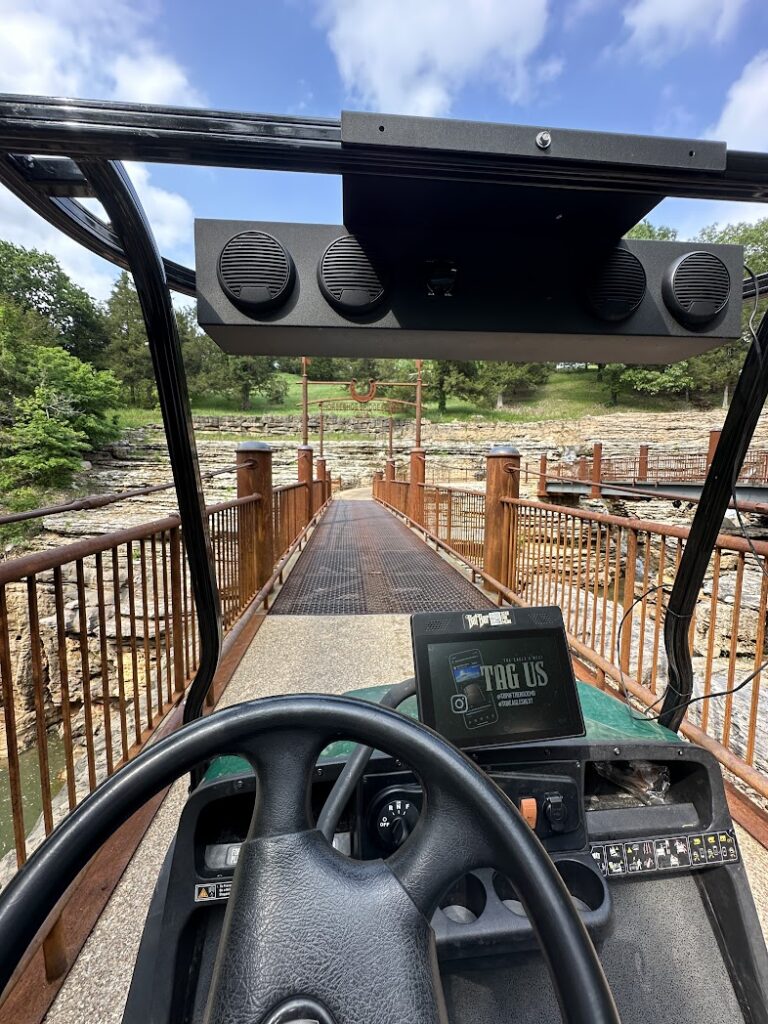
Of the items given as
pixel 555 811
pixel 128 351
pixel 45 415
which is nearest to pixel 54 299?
pixel 128 351

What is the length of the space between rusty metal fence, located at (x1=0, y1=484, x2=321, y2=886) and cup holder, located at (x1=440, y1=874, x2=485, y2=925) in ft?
3.84

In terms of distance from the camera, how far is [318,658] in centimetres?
351

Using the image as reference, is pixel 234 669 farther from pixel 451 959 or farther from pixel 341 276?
pixel 341 276

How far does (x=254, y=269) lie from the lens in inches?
47.2

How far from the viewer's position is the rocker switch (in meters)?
1.15

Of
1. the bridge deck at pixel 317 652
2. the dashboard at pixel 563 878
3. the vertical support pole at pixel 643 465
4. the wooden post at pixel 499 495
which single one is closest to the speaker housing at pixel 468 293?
the dashboard at pixel 563 878

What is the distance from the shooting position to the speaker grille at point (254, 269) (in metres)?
1.20

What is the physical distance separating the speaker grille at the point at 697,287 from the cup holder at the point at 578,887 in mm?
1442

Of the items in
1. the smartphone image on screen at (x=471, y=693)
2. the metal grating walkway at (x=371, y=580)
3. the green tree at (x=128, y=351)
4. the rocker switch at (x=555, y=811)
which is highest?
the green tree at (x=128, y=351)

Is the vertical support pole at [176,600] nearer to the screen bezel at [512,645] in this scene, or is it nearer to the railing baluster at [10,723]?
the railing baluster at [10,723]

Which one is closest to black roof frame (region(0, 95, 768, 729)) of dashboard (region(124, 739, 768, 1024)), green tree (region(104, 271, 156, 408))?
dashboard (region(124, 739, 768, 1024))

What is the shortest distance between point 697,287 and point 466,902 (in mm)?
1657

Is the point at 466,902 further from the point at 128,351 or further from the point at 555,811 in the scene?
the point at 128,351

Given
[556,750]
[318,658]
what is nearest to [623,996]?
[556,750]
